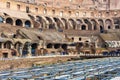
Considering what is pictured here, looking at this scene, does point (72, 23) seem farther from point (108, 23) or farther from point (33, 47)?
point (33, 47)

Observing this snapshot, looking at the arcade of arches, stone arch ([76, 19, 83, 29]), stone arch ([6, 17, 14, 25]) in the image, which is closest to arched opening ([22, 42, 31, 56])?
the arcade of arches

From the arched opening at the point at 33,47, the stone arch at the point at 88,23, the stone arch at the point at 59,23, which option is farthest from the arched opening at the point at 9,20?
the stone arch at the point at 88,23

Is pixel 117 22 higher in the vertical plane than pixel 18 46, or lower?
higher

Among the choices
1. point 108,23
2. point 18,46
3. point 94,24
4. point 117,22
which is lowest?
point 18,46

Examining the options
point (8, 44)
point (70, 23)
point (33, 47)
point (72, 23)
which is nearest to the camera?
point (8, 44)

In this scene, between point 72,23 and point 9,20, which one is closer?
point 9,20

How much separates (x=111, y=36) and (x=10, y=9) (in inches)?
1213

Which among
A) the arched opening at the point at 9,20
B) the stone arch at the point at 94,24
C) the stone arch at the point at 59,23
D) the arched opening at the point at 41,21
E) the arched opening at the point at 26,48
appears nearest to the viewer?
the arched opening at the point at 26,48

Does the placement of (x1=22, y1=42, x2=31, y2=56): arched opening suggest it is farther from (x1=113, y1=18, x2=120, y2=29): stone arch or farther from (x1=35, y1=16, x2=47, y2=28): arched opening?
(x1=113, y1=18, x2=120, y2=29): stone arch

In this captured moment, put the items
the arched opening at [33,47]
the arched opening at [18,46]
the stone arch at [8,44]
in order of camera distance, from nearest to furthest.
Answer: the stone arch at [8,44] → the arched opening at [18,46] → the arched opening at [33,47]

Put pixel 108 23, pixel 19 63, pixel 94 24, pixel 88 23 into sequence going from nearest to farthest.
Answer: pixel 19 63, pixel 88 23, pixel 94 24, pixel 108 23

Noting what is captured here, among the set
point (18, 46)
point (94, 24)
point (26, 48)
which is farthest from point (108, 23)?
point (18, 46)

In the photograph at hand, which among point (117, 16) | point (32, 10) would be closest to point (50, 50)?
point (32, 10)

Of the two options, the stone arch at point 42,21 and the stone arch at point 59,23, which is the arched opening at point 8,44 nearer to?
the stone arch at point 42,21
